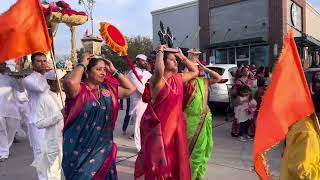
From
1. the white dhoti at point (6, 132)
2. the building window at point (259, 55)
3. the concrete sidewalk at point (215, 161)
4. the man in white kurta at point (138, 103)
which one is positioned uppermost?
the building window at point (259, 55)

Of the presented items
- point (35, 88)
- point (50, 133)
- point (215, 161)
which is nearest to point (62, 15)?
point (35, 88)

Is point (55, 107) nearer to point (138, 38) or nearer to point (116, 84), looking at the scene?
point (116, 84)

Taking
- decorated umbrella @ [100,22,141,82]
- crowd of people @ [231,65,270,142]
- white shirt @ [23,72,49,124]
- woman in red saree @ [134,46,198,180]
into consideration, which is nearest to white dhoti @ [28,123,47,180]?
white shirt @ [23,72,49,124]

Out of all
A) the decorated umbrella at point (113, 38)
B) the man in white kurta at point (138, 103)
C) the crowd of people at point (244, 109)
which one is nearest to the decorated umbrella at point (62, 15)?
the man in white kurta at point (138, 103)

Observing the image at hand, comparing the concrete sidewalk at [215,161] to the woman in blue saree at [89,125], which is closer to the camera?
the woman in blue saree at [89,125]

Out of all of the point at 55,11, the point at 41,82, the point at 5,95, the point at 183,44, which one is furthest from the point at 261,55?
the point at 41,82

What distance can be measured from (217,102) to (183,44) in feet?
59.6

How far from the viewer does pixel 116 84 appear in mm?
4000

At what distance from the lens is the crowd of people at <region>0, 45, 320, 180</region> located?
3629mm

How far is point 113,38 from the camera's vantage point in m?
4.25

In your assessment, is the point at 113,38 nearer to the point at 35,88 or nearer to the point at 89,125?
the point at 89,125

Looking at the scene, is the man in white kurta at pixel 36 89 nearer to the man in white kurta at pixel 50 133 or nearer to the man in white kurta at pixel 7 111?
the man in white kurta at pixel 50 133

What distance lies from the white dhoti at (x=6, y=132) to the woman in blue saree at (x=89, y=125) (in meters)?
4.05

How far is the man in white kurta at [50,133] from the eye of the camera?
15.9 feet
